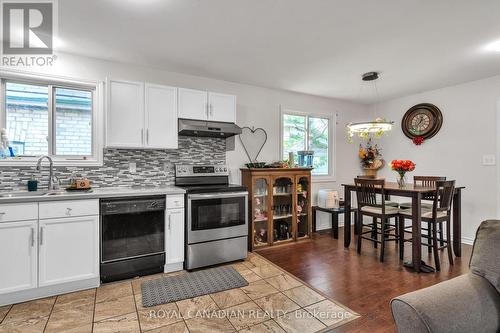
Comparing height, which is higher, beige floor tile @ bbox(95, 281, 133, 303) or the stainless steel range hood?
the stainless steel range hood

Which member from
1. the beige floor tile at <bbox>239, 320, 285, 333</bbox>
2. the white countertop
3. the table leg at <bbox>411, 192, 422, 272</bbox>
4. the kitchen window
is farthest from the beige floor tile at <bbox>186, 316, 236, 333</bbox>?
the kitchen window

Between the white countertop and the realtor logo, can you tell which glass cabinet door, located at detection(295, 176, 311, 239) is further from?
the realtor logo

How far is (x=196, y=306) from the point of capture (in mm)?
2186

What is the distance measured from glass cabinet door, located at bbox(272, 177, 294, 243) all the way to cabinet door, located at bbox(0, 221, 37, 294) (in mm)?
2798

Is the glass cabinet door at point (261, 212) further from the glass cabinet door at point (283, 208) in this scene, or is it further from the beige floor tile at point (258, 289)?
the beige floor tile at point (258, 289)

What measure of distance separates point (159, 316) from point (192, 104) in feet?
7.52

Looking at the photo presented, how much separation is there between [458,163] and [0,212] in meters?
5.66

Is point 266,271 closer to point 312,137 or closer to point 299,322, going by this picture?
point 299,322

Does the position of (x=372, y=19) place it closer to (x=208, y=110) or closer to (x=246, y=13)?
(x=246, y=13)

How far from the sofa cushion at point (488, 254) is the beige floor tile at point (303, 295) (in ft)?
4.32

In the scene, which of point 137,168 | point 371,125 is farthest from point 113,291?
A: point 371,125

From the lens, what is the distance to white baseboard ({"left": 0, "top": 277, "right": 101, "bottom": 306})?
2189 mm

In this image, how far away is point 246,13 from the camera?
2133 mm

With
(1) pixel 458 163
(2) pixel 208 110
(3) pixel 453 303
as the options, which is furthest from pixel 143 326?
(1) pixel 458 163
